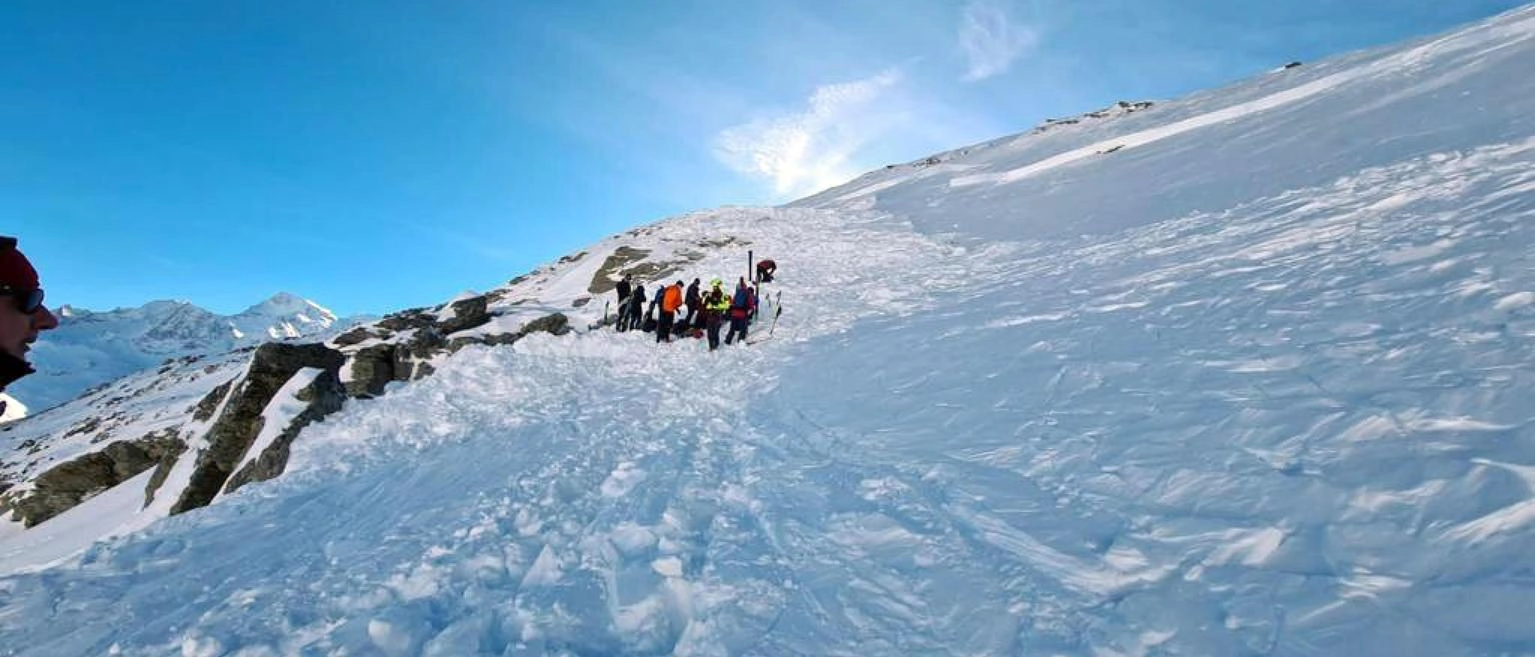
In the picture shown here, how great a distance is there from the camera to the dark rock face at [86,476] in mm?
15148

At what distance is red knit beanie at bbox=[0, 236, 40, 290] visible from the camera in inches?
93.1

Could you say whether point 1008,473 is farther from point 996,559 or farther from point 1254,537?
point 1254,537

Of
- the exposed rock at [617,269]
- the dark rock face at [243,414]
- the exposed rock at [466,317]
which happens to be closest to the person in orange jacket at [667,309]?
the exposed rock at [466,317]

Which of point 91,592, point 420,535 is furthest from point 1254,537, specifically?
point 91,592

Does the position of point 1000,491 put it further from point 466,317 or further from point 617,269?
point 617,269

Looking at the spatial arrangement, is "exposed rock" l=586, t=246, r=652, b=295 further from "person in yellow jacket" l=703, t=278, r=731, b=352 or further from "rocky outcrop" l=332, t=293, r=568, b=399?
"person in yellow jacket" l=703, t=278, r=731, b=352

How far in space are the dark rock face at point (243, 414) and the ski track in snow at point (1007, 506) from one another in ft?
6.59

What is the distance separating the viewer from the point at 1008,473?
5848 mm

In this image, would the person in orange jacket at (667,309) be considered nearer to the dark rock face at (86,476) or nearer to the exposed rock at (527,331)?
the exposed rock at (527,331)

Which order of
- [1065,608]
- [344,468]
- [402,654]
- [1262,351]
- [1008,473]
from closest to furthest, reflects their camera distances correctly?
[1065,608], [402,654], [1008,473], [1262,351], [344,468]

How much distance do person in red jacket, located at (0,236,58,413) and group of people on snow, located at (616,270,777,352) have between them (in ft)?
46.2

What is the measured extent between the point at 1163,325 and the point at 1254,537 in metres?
5.06

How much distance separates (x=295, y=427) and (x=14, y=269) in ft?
31.4

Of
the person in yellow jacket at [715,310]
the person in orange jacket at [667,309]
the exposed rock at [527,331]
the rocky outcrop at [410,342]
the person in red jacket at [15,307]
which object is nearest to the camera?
the person in red jacket at [15,307]
